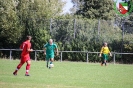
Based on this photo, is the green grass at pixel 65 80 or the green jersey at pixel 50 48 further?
the green jersey at pixel 50 48

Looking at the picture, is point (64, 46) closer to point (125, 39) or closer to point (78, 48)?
point (78, 48)

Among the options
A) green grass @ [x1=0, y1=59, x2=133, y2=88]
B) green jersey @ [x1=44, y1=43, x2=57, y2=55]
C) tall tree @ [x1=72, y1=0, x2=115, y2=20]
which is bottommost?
green grass @ [x1=0, y1=59, x2=133, y2=88]

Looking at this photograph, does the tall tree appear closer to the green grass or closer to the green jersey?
the green jersey

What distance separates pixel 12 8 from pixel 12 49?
9382mm

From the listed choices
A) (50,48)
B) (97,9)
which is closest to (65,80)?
(50,48)

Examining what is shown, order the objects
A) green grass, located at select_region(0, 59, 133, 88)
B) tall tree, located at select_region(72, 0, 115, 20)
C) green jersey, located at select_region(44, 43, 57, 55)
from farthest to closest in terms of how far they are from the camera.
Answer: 1. tall tree, located at select_region(72, 0, 115, 20)
2. green jersey, located at select_region(44, 43, 57, 55)
3. green grass, located at select_region(0, 59, 133, 88)

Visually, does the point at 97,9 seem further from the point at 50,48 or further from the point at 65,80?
the point at 65,80

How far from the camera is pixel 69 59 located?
158 ft

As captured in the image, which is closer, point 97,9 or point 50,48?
point 50,48

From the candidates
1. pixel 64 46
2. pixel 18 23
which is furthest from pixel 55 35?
pixel 18 23

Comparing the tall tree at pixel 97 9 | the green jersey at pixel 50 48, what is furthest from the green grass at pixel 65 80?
the tall tree at pixel 97 9

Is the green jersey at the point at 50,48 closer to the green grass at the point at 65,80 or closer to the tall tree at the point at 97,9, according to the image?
the green grass at the point at 65,80

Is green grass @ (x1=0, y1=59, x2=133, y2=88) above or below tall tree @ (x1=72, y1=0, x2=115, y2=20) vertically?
below

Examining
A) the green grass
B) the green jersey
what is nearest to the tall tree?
the green jersey
